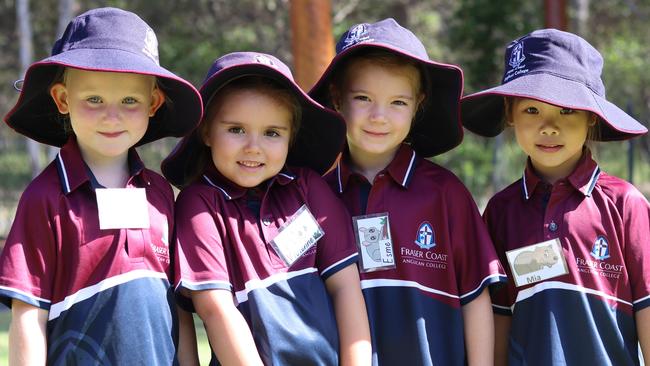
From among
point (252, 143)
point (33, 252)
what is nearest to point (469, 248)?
point (252, 143)

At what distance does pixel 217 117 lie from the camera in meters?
2.89

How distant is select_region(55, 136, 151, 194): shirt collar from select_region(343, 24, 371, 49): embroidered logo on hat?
33.3 inches

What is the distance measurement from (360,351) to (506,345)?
0.65m

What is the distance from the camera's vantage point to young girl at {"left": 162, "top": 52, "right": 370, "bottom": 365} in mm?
2666

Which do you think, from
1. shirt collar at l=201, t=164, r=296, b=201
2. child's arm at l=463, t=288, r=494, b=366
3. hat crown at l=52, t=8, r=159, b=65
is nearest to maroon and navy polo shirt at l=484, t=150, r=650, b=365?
child's arm at l=463, t=288, r=494, b=366

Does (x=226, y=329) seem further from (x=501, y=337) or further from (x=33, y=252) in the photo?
(x=501, y=337)

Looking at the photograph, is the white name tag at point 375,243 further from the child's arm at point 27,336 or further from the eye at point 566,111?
the child's arm at point 27,336

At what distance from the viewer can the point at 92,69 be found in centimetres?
257

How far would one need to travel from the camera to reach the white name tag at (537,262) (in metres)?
2.93

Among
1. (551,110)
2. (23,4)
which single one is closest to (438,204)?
(551,110)

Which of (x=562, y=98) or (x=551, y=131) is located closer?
(x=562, y=98)

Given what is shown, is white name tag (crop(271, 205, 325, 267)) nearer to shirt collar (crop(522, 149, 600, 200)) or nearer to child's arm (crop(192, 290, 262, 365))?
child's arm (crop(192, 290, 262, 365))

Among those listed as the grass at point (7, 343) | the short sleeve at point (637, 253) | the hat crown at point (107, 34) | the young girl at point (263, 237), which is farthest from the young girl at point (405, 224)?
the grass at point (7, 343)

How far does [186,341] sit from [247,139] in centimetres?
69
